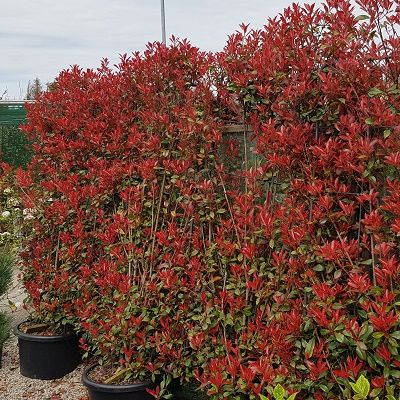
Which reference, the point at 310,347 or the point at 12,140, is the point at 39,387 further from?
the point at 12,140

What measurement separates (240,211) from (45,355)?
2119mm

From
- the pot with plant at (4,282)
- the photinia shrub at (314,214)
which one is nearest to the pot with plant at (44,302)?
the pot with plant at (4,282)

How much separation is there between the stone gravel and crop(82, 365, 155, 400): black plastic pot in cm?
55

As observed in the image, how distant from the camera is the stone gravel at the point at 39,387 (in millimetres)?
3934

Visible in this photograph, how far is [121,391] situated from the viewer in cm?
327

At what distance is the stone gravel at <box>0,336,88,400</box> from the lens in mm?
3934

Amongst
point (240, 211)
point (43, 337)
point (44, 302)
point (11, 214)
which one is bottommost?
point (43, 337)

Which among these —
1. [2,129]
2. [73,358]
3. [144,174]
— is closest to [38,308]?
[73,358]

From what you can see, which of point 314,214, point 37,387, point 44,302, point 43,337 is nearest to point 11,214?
point 44,302

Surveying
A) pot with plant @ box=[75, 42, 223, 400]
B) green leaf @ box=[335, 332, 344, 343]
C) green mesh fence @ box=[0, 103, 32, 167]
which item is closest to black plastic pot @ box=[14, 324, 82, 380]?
pot with plant @ box=[75, 42, 223, 400]

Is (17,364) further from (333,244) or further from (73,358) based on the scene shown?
(333,244)

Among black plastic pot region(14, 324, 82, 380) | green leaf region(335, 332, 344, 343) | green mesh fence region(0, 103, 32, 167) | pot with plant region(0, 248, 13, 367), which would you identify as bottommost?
black plastic pot region(14, 324, 82, 380)

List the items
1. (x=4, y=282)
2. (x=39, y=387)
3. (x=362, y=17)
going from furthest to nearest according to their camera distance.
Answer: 1. (x=4, y=282)
2. (x=39, y=387)
3. (x=362, y=17)

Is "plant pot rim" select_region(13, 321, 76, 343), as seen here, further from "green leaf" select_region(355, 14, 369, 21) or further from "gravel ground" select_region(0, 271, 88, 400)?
"green leaf" select_region(355, 14, 369, 21)
